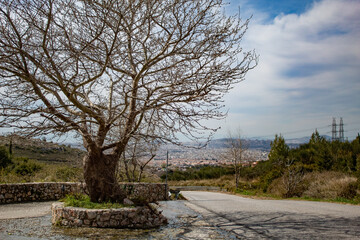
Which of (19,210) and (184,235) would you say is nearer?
(184,235)

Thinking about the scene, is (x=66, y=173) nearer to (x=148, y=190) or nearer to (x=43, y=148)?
(x=43, y=148)

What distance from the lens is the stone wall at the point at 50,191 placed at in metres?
13.2

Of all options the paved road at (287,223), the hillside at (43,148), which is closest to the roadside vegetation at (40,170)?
the hillside at (43,148)

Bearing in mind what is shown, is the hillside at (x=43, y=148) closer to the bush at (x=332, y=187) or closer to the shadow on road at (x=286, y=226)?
the shadow on road at (x=286, y=226)

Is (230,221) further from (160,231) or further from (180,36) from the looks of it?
(180,36)

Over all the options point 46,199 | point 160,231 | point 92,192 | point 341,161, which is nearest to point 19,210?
point 46,199

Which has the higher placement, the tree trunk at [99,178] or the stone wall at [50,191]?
the tree trunk at [99,178]

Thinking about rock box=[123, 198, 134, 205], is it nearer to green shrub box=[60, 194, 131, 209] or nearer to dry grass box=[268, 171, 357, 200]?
green shrub box=[60, 194, 131, 209]

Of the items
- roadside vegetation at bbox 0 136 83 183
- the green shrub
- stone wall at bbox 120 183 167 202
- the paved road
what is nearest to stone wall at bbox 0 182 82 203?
roadside vegetation at bbox 0 136 83 183

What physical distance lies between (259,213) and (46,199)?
990cm

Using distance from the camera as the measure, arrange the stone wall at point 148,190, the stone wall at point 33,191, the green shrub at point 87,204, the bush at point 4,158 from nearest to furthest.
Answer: the green shrub at point 87,204 → the stone wall at point 33,191 → the stone wall at point 148,190 → the bush at point 4,158

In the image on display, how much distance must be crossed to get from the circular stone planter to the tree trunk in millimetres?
857

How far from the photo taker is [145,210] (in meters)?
8.30

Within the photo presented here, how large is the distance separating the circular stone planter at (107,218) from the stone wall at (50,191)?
12.8 feet
